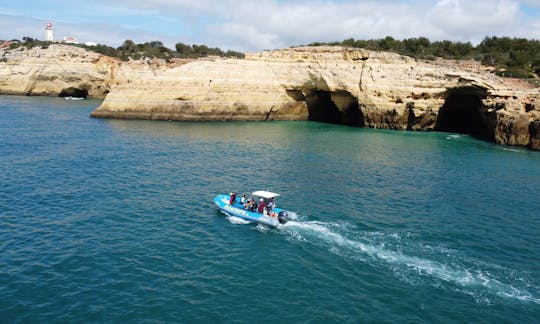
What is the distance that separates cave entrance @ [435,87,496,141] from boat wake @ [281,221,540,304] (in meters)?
37.5

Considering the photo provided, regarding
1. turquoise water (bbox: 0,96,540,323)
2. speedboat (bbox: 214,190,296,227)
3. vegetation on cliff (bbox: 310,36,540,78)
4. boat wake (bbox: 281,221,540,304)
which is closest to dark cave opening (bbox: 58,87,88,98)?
vegetation on cliff (bbox: 310,36,540,78)

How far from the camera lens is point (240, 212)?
2398 centimetres

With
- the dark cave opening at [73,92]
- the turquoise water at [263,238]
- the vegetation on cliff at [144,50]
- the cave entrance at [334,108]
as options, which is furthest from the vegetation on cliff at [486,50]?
the dark cave opening at [73,92]

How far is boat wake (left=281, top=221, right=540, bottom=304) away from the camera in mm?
16672

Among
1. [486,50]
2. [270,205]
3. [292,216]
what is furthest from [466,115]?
[270,205]

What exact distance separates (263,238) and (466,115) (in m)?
53.2

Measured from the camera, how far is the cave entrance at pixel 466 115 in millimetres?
53250

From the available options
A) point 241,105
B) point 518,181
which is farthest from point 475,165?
point 241,105

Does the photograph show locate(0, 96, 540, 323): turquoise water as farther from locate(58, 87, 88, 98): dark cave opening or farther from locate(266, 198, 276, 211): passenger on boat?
locate(58, 87, 88, 98): dark cave opening

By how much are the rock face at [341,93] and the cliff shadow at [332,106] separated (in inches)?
6.1

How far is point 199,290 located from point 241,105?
4842 cm

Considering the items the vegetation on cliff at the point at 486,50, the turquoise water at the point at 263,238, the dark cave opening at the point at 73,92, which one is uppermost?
the vegetation on cliff at the point at 486,50

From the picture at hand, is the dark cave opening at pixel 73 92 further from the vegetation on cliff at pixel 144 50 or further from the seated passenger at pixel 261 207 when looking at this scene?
the seated passenger at pixel 261 207

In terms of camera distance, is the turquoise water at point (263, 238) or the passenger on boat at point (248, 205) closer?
the turquoise water at point (263, 238)
